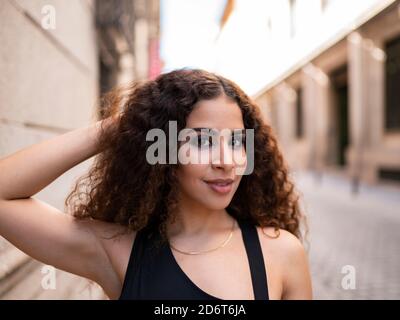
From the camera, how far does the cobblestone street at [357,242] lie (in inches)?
193

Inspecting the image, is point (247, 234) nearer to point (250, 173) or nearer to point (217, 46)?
point (250, 173)

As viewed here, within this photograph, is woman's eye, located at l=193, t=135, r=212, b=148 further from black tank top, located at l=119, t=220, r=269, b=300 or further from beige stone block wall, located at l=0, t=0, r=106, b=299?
beige stone block wall, located at l=0, t=0, r=106, b=299

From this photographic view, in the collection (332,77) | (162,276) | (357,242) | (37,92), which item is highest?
(332,77)

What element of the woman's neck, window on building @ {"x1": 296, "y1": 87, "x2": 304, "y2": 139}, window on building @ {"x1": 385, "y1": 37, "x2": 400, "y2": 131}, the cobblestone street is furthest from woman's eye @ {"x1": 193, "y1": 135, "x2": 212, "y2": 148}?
window on building @ {"x1": 296, "y1": 87, "x2": 304, "y2": 139}

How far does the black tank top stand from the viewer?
1425 millimetres

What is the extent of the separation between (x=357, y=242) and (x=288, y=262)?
5.82 meters

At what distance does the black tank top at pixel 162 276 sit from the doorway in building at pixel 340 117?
59.0ft

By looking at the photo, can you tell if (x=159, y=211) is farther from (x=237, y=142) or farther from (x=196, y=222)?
(x=237, y=142)

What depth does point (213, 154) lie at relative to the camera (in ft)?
4.92

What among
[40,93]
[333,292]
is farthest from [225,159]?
[333,292]

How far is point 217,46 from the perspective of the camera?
459 centimetres

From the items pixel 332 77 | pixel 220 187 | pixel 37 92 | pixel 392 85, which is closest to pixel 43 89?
pixel 37 92

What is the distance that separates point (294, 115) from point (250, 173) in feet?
75.5

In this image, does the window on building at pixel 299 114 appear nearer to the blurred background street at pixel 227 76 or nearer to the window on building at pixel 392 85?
the window on building at pixel 392 85
